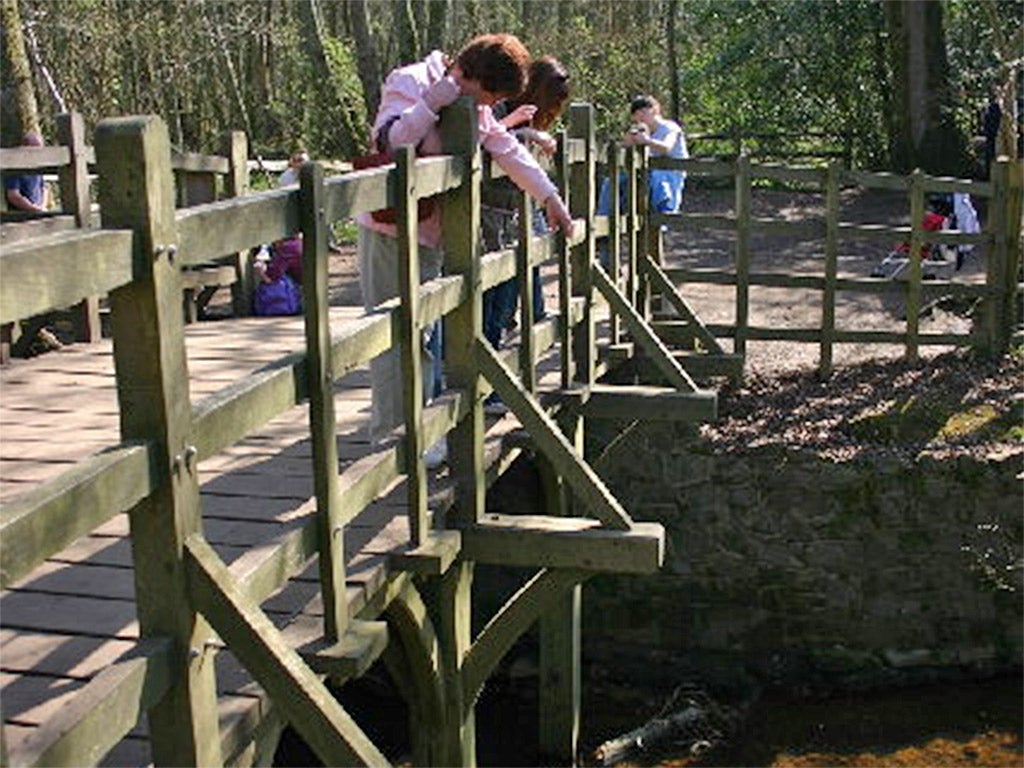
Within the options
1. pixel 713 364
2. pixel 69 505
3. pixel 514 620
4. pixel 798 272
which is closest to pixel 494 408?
pixel 514 620

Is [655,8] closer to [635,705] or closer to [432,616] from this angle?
[635,705]

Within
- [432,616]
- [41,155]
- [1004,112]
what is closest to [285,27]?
[1004,112]

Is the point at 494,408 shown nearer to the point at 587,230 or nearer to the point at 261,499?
the point at 587,230

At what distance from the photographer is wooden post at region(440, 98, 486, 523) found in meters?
4.38

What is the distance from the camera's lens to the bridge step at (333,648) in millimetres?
3295

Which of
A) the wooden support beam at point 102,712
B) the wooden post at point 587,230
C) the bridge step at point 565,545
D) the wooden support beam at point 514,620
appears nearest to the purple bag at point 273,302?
the wooden post at point 587,230

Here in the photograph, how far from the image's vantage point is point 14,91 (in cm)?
1009

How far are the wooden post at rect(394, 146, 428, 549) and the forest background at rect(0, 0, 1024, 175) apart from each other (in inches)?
470

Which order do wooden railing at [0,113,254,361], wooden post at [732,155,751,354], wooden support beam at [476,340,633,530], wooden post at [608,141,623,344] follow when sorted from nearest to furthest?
1. wooden support beam at [476,340,633,530]
2. wooden railing at [0,113,254,361]
3. wooden post at [608,141,623,344]
4. wooden post at [732,155,751,354]

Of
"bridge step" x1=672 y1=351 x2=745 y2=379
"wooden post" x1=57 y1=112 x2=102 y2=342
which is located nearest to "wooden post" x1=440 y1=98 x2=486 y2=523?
"wooden post" x1=57 y1=112 x2=102 y2=342

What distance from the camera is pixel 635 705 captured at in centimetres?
902

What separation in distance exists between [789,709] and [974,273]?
5.82 m

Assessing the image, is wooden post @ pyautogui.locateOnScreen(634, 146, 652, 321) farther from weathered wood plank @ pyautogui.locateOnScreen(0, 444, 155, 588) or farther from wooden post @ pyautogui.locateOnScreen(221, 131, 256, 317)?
weathered wood plank @ pyautogui.locateOnScreen(0, 444, 155, 588)

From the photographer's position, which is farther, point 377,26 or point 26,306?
point 377,26
